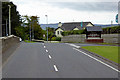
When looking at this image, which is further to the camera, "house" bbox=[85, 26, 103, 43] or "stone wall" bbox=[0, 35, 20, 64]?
"house" bbox=[85, 26, 103, 43]

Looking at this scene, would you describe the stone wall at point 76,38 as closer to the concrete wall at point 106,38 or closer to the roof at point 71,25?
the concrete wall at point 106,38

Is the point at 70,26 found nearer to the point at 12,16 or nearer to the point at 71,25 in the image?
the point at 71,25

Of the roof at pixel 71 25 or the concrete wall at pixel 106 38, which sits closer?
the concrete wall at pixel 106 38

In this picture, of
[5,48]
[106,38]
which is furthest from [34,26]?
[5,48]

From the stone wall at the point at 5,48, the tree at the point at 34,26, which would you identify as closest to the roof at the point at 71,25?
the tree at the point at 34,26

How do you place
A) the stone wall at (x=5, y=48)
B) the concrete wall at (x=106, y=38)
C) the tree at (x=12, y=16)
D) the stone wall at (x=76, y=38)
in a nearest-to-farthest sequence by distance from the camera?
1. the stone wall at (x=5, y=48)
2. the concrete wall at (x=106, y=38)
3. the stone wall at (x=76, y=38)
4. the tree at (x=12, y=16)

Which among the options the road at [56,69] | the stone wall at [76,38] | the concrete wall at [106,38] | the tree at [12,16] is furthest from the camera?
the tree at [12,16]

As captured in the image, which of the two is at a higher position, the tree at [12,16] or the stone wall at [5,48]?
the tree at [12,16]

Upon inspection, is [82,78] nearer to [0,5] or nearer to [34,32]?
[0,5]

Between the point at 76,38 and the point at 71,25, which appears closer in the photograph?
the point at 76,38

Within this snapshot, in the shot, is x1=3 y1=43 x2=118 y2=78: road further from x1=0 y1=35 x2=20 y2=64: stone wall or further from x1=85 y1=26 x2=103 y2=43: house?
x1=85 y1=26 x2=103 y2=43: house

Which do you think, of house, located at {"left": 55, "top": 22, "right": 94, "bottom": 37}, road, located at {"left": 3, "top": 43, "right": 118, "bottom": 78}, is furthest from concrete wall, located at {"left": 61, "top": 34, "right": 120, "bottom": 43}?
house, located at {"left": 55, "top": 22, "right": 94, "bottom": 37}

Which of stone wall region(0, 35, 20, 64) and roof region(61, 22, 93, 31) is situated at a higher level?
roof region(61, 22, 93, 31)

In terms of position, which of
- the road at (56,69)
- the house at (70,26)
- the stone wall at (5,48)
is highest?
the house at (70,26)
